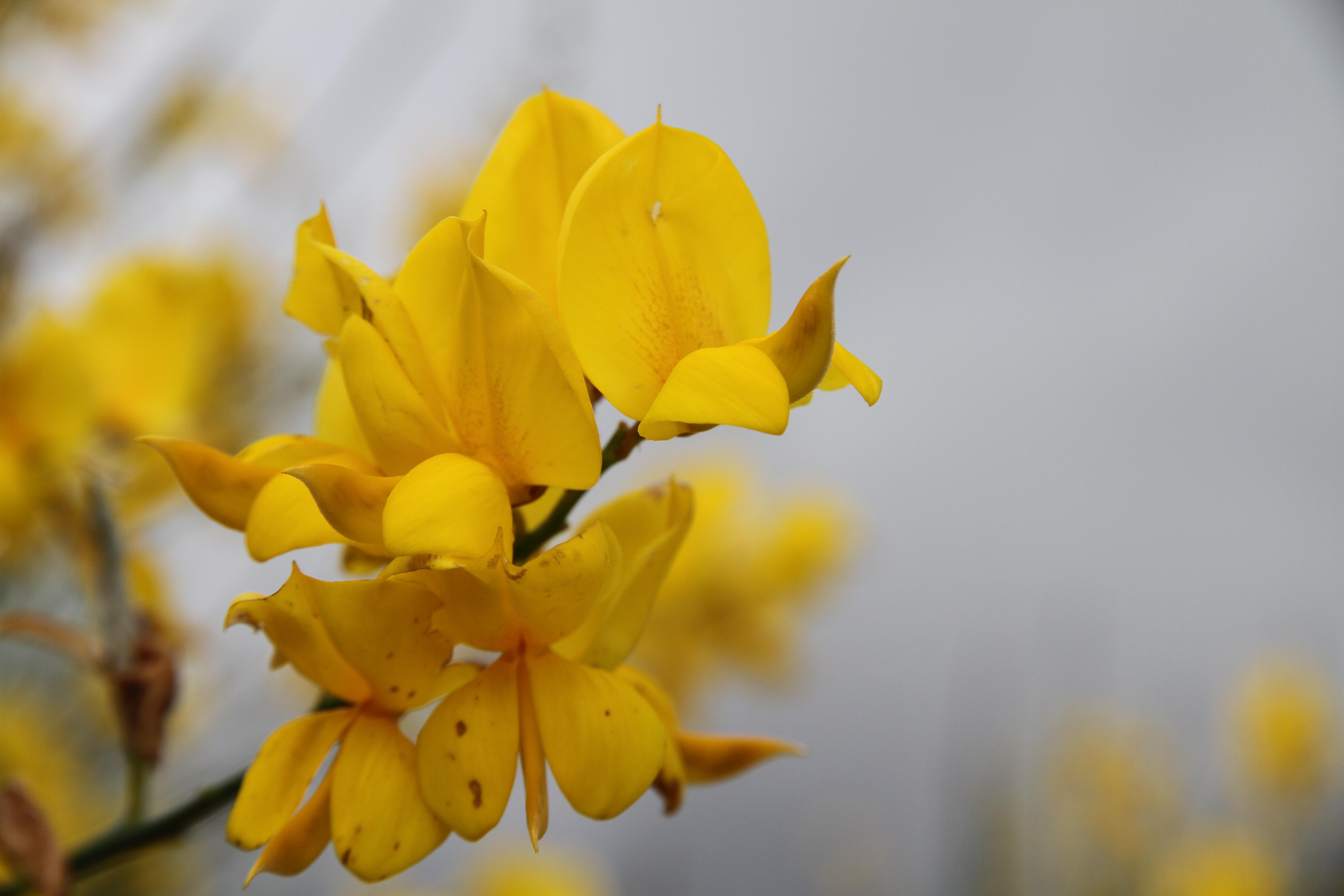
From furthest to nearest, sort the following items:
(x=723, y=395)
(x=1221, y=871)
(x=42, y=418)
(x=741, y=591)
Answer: (x=1221, y=871) < (x=741, y=591) < (x=42, y=418) < (x=723, y=395)

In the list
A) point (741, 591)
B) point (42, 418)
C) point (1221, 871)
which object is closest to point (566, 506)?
point (42, 418)

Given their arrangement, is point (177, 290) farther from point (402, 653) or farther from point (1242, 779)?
point (1242, 779)

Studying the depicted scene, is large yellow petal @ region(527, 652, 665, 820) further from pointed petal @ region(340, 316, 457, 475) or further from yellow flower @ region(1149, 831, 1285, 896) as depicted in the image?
yellow flower @ region(1149, 831, 1285, 896)

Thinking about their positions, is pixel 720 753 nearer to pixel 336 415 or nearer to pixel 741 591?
pixel 336 415

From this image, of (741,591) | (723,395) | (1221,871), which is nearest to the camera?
(723,395)

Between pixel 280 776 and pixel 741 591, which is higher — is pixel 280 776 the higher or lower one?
the higher one

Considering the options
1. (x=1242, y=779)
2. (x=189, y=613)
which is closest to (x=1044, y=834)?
(x=1242, y=779)

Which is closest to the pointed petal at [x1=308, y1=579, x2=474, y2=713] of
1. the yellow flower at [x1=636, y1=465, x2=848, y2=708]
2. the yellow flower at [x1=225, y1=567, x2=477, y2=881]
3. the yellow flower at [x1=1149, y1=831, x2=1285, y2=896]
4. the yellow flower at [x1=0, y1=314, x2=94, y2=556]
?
the yellow flower at [x1=225, y1=567, x2=477, y2=881]
